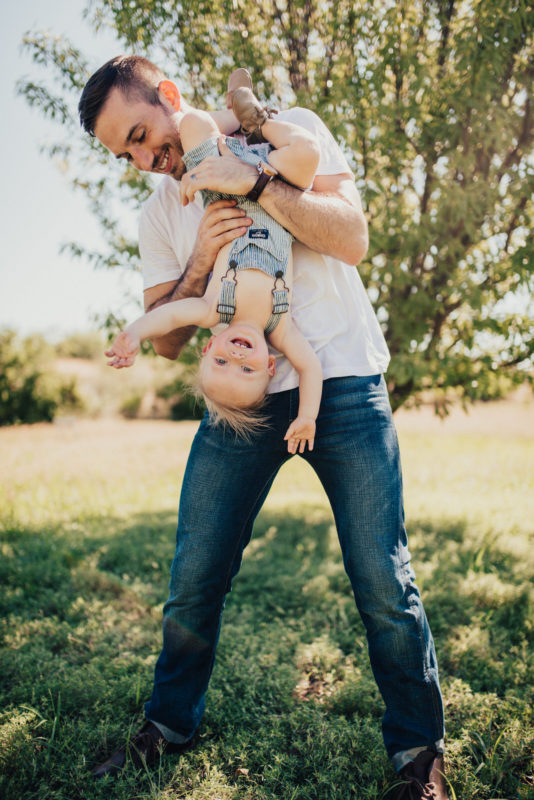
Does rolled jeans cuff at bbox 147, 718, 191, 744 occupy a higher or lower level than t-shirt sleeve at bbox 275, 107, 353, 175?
lower

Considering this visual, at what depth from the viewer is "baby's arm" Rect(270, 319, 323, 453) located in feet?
5.56

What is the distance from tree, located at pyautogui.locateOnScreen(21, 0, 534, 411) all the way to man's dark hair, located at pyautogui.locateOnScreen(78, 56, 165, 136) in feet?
4.61

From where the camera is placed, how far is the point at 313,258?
1851 millimetres

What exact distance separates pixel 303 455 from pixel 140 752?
1.17m

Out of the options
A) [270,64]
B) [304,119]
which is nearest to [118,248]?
[270,64]

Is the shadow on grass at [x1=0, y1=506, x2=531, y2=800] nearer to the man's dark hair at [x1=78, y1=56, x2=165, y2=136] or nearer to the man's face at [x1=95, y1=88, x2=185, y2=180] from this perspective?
the man's face at [x1=95, y1=88, x2=185, y2=180]

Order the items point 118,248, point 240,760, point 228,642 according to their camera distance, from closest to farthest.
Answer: point 240,760 < point 228,642 < point 118,248

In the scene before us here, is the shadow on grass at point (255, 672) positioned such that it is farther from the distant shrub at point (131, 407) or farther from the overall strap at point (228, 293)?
the distant shrub at point (131, 407)

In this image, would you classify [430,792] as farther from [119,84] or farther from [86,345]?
[86,345]

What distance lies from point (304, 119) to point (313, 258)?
469 mm

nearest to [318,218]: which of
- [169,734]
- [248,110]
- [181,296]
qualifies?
[248,110]

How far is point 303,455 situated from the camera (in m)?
1.84

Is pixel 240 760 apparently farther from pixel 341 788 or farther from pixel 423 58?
pixel 423 58

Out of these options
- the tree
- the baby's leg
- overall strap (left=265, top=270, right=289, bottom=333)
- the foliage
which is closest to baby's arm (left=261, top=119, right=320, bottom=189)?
the baby's leg
